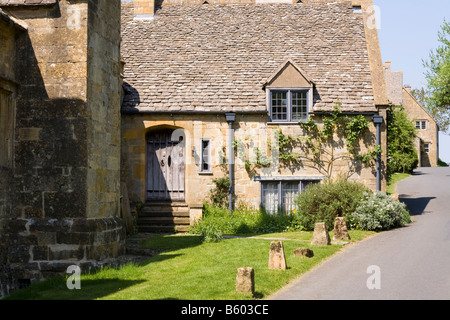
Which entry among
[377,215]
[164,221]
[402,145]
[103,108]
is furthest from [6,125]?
[402,145]

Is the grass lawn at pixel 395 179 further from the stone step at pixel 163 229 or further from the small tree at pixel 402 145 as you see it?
the stone step at pixel 163 229

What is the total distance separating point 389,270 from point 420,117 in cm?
4609

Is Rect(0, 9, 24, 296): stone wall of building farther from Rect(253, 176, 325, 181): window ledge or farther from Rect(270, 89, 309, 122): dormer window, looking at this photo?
Rect(270, 89, 309, 122): dormer window

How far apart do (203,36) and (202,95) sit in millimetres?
4099

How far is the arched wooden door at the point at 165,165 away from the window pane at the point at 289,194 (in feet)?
12.1

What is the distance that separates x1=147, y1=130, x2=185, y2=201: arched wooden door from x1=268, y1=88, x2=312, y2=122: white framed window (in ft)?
11.7

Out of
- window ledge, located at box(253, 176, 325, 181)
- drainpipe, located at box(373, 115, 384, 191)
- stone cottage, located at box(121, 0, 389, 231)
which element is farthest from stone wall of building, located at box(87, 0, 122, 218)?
drainpipe, located at box(373, 115, 384, 191)

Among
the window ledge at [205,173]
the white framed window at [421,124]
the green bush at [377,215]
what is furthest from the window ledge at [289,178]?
the white framed window at [421,124]

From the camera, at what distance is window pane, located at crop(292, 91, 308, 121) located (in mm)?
19281

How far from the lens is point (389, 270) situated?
1033 centimetres

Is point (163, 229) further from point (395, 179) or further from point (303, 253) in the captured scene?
point (395, 179)

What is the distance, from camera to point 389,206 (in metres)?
16.4
